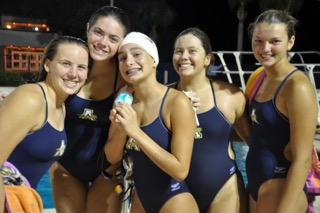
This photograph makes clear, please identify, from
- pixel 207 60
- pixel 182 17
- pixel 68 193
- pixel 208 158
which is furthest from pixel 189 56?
pixel 182 17

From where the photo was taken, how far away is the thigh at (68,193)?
343 centimetres

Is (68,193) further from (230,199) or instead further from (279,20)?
(279,20)

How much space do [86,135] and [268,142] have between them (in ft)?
4.73

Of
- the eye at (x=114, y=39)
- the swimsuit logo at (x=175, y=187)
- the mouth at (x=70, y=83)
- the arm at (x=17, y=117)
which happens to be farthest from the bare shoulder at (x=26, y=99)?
the swimsuit logo at (x=175, y=187)

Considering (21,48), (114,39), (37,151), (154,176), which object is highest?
(114,39)

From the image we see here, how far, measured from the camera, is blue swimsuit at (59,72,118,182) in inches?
125

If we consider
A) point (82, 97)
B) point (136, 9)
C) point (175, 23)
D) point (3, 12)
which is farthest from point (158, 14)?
point (82, 97)

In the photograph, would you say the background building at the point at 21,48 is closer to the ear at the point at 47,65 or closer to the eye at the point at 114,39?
the eye at the point at 114,39

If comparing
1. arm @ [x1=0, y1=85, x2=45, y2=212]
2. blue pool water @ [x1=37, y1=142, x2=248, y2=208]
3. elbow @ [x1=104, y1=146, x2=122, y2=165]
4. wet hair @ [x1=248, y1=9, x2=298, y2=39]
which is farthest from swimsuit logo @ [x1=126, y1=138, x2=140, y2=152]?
blue pool water @ [x1=37, y1=142, x2=248, y2=208]

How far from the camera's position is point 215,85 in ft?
10.3

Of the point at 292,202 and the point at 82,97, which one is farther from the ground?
the point at 82,97

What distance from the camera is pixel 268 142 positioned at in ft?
9.05

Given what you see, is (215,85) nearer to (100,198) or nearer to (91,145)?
(91,145)

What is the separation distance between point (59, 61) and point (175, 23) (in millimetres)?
47195
